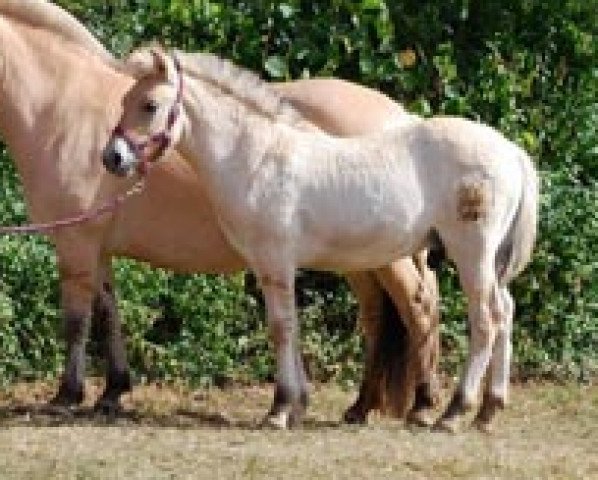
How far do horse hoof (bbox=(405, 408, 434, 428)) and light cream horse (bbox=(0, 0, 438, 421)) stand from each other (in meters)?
0.03

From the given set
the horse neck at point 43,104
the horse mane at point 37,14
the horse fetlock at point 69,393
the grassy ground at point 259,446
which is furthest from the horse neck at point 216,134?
the horse fetlock at point 69,393

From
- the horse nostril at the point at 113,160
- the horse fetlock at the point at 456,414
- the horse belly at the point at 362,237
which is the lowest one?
the horse fetlock at the point at 456,414

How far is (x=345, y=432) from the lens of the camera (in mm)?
7891

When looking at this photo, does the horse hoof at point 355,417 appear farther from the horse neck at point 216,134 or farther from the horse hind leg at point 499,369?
the horse neck at point 216,134

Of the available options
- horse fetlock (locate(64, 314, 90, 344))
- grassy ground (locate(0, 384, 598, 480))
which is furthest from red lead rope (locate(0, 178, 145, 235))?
grassy ground (locate(0, 384, 598, 480))

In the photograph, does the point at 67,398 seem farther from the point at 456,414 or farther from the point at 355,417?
the point at 456,414

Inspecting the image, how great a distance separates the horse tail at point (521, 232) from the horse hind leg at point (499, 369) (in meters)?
0.10

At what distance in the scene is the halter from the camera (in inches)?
298

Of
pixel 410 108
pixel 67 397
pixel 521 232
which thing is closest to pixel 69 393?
pixel 67 397

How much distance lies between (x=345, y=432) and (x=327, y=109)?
5.22 ft

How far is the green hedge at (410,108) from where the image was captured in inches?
385

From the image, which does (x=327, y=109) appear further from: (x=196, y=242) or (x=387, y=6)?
(x=387, y=6)

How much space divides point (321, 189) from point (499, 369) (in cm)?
111

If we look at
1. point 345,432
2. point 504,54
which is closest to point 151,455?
point 345,432
